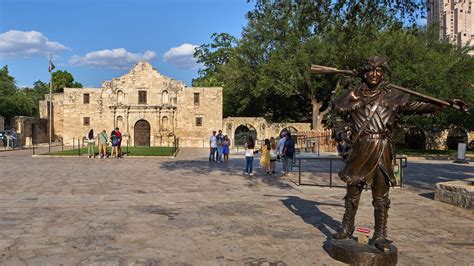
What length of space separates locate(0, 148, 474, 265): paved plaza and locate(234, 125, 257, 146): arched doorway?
26.8 meters

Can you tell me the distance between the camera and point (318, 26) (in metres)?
13.3

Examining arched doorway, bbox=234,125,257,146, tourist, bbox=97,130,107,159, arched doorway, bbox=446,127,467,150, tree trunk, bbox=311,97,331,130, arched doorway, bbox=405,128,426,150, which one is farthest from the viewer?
arched doorway, bbox=446,127,467,150

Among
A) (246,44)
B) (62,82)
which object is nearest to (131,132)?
(246,44)

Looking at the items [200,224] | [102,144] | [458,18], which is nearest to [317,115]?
[102,144]

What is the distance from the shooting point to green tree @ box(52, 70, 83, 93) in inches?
2800

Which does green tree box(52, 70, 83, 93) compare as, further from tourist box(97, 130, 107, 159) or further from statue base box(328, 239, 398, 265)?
statue base box(328, 239, 398, 265)

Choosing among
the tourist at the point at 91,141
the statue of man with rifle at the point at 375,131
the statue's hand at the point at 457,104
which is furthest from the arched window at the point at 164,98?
the statue's hand at the point at 457,104

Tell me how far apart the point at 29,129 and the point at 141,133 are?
404 inches

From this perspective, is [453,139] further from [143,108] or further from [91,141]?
[91,141]

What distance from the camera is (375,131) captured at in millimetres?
4492

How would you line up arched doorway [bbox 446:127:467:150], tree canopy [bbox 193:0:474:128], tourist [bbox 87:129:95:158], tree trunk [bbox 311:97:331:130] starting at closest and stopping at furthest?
tourist [bbox 87:129:95:158] < tree canopy [bbox 193:0:474:128] < tree trunk [bbox 311:97:331:130] < arched doorway [bbox 446:127:467:150]

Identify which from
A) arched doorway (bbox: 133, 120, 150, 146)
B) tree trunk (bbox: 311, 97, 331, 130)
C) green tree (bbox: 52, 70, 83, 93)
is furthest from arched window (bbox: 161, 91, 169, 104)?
green tree (bbox: 52, 70, 83, 93)

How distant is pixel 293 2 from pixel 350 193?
9679mm

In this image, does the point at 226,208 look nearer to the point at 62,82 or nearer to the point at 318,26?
the point at 318,26
